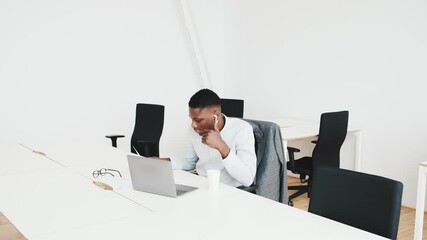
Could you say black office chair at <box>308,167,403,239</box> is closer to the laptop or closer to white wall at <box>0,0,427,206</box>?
the laptop

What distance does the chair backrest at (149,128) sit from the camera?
4051 millimetres

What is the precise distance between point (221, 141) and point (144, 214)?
67 centimetres

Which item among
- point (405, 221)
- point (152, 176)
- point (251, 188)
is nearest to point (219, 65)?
point (405, 221)

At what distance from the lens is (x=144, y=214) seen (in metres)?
1.80

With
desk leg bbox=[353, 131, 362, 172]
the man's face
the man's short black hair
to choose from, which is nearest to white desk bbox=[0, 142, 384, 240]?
the man's face

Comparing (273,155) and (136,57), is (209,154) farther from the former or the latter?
(136,57)

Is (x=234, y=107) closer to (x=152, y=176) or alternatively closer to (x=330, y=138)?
(x=330, y=138)

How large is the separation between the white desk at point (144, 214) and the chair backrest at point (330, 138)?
1677mm

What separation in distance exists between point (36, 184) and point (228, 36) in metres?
4.19

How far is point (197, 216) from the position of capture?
1.76 meters

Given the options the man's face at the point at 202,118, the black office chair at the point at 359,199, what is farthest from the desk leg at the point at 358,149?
the black office chair at the point at 359,199

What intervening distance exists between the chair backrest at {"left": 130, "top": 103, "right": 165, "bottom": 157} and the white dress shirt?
1.31m

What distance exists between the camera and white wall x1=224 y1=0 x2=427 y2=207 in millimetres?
4121

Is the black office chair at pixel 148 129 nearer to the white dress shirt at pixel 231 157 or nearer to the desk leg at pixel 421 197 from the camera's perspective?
the white dress shirt at pixel 231 157
